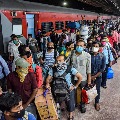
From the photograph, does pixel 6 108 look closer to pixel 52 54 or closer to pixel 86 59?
pixel 86 59

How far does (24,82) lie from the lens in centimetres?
312

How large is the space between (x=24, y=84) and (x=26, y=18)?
661cm

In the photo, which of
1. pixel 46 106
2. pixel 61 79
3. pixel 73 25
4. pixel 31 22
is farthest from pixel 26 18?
pixel 46 106

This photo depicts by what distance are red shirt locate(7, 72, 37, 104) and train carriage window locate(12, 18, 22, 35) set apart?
5.27 metres

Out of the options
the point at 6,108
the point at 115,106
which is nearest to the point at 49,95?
the point at 6,108

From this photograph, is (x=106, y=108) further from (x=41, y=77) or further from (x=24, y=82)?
(x=24, y=82)

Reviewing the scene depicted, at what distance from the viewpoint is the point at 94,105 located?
16.9 feet

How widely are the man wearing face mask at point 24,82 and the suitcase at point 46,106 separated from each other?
1.00 ft

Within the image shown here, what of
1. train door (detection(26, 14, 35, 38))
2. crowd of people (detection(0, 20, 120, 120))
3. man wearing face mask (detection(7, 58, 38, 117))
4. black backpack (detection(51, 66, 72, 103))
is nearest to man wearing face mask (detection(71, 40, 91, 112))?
crowd of people (detection(0, 20, 120, 120))

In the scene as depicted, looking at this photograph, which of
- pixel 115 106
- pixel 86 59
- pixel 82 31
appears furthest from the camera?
pixel 82 31

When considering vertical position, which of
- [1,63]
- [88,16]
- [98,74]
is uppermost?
[88,16]

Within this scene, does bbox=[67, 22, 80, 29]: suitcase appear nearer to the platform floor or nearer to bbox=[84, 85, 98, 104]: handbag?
the platform floor

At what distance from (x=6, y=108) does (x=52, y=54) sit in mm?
3186

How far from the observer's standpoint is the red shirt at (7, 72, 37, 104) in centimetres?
313
